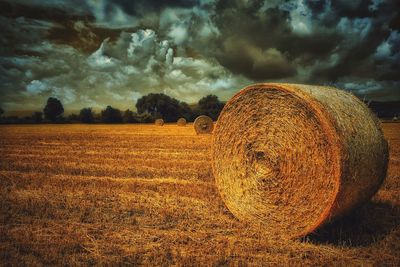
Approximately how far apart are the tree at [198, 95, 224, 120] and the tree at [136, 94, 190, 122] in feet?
12.0

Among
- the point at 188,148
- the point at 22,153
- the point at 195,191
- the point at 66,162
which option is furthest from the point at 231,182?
the point at 22,153

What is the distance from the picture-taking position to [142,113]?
6488 cm

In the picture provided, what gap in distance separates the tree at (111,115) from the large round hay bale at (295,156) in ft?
177

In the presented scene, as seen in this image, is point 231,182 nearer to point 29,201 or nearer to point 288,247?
point 288,247

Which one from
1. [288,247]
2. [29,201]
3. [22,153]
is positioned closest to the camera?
[288,247]

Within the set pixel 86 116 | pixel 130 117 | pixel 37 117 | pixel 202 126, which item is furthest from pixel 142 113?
pixel 202 126

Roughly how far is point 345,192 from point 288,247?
1.05 metres

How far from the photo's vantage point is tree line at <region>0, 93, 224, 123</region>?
58.3 m

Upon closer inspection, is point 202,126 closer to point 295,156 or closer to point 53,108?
point 295,156

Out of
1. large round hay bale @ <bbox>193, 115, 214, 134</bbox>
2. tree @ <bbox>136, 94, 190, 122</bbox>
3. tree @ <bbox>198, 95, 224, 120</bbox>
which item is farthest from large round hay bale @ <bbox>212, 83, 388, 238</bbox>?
tree @ <bbox>136, 94, 190, 122</bbox>

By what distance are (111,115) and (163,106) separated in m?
15.7

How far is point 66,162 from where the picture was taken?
11.8m

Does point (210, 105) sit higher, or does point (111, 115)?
point (210, 105)

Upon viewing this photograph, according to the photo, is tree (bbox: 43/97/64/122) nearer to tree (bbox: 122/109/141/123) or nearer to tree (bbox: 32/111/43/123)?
tree (bbox: 32/111/43/123)
